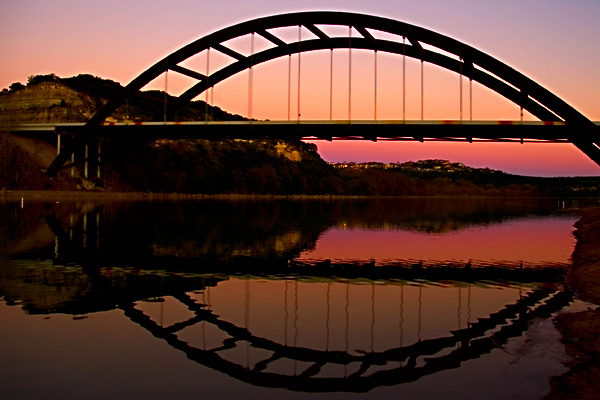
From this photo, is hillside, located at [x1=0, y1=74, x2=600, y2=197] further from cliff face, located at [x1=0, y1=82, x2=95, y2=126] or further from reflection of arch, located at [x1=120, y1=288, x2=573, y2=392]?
reflection of arch, located at [x1=120, y1=288, x2=573, y2=392]

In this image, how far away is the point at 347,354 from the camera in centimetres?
1031

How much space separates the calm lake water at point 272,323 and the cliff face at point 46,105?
264 ft

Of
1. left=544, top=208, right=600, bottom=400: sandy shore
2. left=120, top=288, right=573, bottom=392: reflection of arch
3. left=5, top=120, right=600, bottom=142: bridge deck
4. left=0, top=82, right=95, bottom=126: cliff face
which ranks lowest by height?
left=120, top=288, right=573, bottom=392: reflection of arch

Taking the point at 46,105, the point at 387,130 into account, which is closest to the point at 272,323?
the point at 387,130

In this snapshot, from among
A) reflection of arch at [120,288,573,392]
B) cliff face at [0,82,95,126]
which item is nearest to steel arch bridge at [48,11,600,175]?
reflection of arch at [120,288,573,392]

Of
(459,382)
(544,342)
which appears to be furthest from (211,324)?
→ (544,342)

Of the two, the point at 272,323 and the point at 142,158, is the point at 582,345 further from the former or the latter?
the point at 142,158

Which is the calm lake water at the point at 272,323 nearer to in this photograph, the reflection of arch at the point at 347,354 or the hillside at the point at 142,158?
the reflection of arch at the point at 347,354

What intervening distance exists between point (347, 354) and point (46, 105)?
102 metres

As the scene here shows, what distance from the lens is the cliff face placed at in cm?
9944

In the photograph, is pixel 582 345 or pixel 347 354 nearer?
pixel 347 354

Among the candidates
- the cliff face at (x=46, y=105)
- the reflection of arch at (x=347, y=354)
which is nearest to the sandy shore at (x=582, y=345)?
the reflection of arch at (x=347, y=354)

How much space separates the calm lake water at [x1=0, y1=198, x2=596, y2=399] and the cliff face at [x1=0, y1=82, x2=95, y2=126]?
80349mm

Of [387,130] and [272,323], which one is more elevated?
[387,130]
